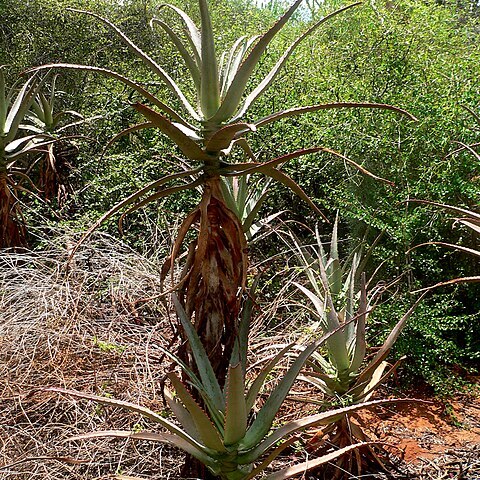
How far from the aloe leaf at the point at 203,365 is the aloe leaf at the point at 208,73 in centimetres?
83

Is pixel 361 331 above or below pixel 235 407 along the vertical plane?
above

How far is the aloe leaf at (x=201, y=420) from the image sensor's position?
180 centimetres

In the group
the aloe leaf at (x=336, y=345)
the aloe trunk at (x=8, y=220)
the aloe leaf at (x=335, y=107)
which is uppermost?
the aloe leaf at (x=335, y=107)

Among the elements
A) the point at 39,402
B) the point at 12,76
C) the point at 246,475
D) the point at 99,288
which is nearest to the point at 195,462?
the point at 246,475

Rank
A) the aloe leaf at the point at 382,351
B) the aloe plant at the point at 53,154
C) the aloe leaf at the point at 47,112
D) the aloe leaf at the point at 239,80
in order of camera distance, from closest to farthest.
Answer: the aloe leaf at the point at 239,80, the aloe leaf at the point at 382,351, the aloe plant at the point at 53,154, the aloe leaf at the point at 47,112

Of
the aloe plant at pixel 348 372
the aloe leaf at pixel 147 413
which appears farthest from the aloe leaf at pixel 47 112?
→ the aloe leaf at pixel 147 413

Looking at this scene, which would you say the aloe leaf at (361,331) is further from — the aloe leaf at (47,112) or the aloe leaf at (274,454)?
the aloe leaf at (47,112)

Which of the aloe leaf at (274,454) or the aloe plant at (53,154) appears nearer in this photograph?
the aloe leaf at (274,454)

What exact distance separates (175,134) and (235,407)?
98 cm

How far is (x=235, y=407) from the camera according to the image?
183 cm

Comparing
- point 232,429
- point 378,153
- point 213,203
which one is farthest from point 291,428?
point 378,153

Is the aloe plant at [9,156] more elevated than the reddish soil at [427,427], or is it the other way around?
the aloe plant at [9,156]

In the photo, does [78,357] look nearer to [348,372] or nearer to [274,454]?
[348,372]

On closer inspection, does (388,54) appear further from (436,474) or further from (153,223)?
(436,474)
